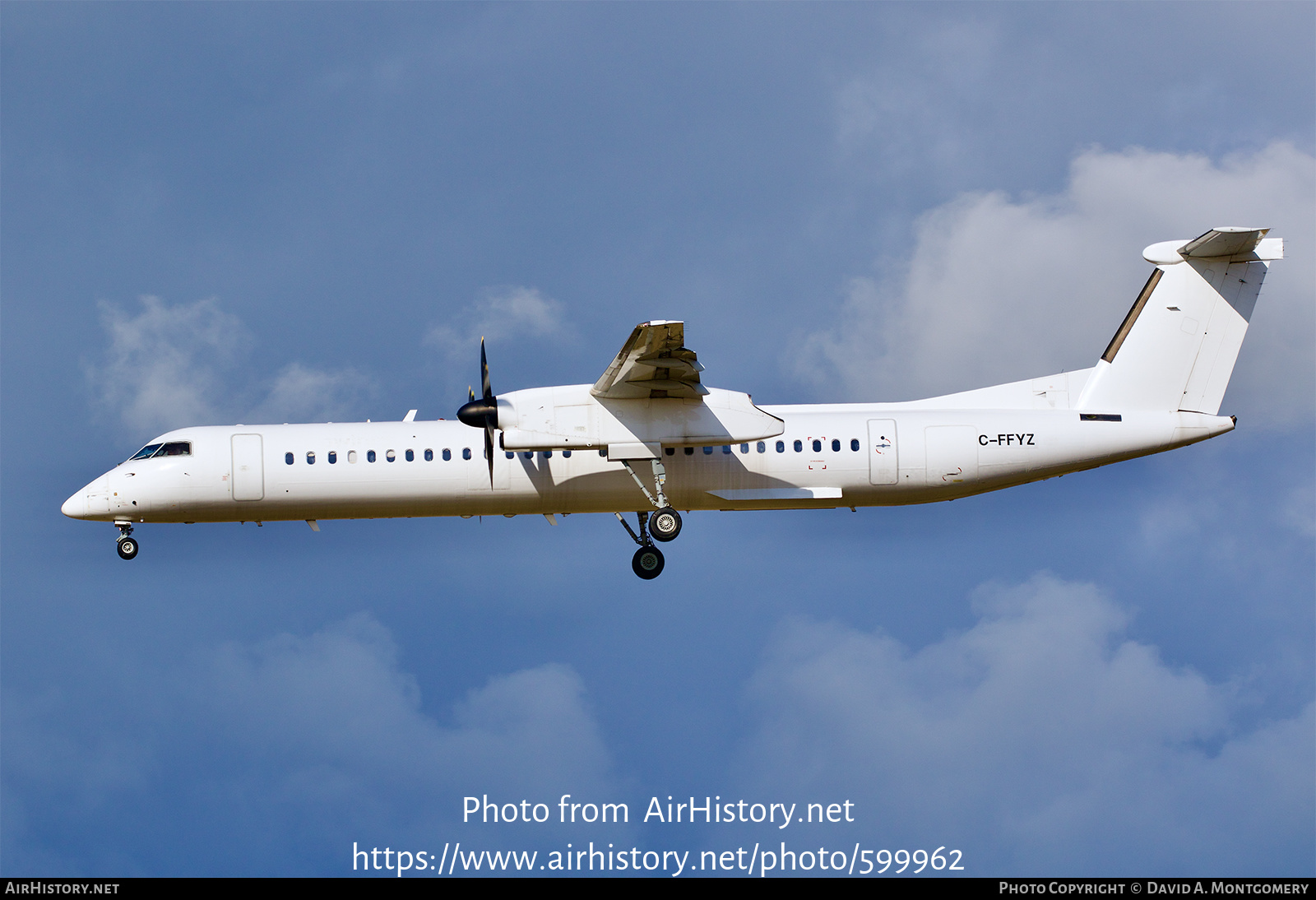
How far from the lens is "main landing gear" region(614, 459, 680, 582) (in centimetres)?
2431

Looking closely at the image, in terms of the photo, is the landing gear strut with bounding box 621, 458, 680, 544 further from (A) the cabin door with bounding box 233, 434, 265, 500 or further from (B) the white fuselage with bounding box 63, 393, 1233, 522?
(A) the cabin door with bounding box 233, 434, 265, 500

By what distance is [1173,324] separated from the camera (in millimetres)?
26219

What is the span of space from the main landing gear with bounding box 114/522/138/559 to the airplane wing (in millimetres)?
9669

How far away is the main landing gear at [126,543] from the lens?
25.4 metres

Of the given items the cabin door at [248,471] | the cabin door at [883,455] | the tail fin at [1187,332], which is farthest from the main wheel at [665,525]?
the tail fin at [1187,332]

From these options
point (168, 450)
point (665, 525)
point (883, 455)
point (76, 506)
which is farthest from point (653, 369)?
point (76, 506)

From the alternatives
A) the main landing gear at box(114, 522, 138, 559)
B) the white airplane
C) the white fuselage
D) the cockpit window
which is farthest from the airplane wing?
the main landing gear at box(114, 522, 138, 559)

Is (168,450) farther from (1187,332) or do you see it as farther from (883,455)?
(1187,332)

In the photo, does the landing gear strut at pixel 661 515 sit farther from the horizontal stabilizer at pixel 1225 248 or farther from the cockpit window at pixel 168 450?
the horizontal stabilizer at pixel 1225 248

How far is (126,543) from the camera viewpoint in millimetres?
25469

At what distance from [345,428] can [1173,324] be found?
54.3 ft

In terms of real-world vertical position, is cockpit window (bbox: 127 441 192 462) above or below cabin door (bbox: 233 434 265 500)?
above
